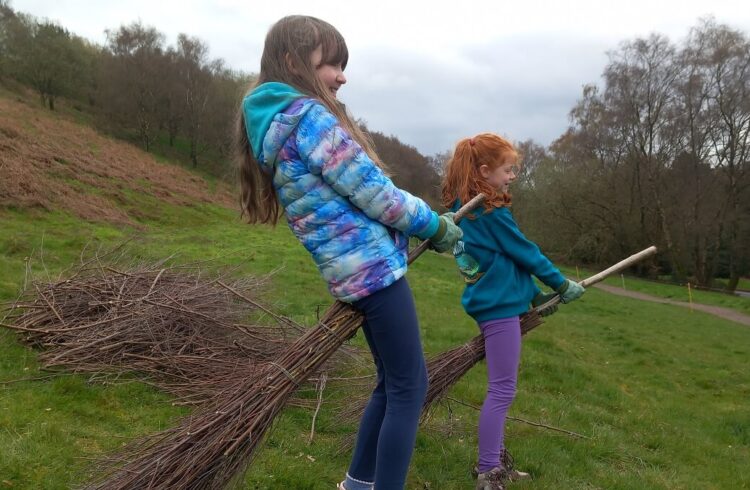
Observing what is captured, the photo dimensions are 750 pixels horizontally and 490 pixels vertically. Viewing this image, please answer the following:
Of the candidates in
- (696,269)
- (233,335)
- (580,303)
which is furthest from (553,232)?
(233,335)

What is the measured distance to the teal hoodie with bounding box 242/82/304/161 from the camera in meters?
1.95

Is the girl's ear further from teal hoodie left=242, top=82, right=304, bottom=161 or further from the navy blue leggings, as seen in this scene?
the navy blue leggings

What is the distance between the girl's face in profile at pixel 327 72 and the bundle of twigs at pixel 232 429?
720 mm

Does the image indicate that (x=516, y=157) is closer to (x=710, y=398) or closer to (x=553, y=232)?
(x=710, y=398)

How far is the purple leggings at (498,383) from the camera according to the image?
113 inches

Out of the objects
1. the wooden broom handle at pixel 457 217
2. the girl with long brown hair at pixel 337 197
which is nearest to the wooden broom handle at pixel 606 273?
the wooden broom handle at pixel 457 217

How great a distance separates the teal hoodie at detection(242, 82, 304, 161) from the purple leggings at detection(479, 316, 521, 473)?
153 centimetres

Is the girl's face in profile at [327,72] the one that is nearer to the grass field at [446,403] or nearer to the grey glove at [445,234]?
the grey glove at [445,234]

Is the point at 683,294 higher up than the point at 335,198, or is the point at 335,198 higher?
the point at 335,198

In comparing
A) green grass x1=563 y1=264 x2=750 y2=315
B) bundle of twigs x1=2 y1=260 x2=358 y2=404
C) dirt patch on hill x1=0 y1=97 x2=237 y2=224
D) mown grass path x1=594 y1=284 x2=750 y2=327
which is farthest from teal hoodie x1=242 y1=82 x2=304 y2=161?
green grass x1=563 y1=264 x2=750 y2=315

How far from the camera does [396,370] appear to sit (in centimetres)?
213

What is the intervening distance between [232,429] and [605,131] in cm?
3132

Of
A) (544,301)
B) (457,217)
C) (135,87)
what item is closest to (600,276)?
(544,301)

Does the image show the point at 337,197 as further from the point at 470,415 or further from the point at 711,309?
the point at 711,309
